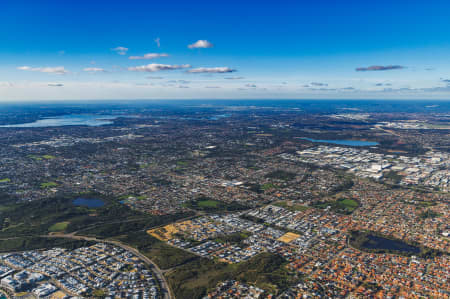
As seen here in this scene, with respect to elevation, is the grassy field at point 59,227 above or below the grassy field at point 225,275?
above

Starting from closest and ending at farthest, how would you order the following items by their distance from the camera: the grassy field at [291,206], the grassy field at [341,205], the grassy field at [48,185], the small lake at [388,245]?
the small lake at [388,245], the grassy field at [341,205], the grassy field at [291,206], the grassy field at [48,185]

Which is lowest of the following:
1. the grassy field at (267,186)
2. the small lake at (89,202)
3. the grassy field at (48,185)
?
the small lake at (89,202)

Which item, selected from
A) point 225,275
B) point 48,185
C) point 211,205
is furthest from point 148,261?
point 48,185

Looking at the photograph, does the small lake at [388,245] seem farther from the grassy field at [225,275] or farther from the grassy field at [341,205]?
the grassy field at [225,275]

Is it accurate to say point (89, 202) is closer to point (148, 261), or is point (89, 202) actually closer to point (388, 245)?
point (148, 261)

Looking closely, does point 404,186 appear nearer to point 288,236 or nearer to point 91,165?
point 288,236

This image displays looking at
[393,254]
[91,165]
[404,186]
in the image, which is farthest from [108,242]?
[404,186]

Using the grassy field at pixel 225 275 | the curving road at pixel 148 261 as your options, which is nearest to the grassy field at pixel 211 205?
the curving road at pixel 148 261
